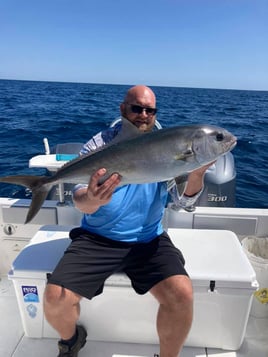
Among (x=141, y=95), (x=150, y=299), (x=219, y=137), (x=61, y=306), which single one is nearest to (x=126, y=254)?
(x=150, y=299)

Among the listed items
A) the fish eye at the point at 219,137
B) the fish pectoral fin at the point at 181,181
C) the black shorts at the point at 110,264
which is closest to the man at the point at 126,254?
the black shorts at the point at 110,264

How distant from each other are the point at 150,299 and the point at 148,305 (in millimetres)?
53

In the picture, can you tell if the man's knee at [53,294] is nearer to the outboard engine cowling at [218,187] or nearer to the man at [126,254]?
the man at [126,254]

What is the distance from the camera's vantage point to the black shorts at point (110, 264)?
1.98 metres

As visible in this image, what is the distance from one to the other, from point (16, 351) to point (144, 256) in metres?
1.18

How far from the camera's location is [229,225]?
283cm

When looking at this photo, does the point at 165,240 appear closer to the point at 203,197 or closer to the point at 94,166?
the point at 94,166

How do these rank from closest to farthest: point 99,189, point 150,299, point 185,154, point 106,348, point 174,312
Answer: point 185,154
point 99,189
point 174,312
point 150,299
point 106,348

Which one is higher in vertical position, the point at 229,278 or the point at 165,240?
the point at 165,240

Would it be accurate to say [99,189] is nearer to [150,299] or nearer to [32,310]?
[150,299]

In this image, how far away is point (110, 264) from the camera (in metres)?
2.08

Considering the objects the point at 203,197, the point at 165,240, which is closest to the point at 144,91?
the point at 165,240

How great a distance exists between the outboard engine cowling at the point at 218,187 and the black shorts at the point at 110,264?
55.0 inches

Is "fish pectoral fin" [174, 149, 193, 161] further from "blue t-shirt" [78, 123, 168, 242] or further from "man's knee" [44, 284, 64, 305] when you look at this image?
"man's knee" [44, 284, 64, 305]
